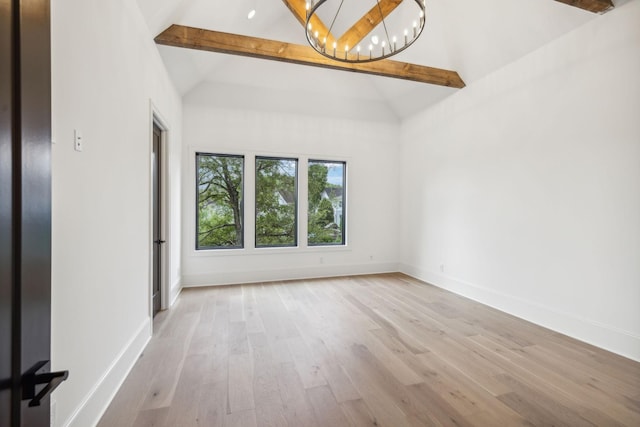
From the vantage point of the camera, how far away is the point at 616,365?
239 cm

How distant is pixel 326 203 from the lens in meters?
5.44

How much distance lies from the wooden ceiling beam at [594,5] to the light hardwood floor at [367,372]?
3.06 metres

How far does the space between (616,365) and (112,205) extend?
4102mm

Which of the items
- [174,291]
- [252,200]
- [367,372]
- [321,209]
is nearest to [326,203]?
[321,209]

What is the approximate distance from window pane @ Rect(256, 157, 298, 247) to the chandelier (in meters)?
2.04

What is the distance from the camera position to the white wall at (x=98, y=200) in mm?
1433

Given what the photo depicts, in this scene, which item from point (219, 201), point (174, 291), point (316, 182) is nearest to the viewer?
point (174, 291)

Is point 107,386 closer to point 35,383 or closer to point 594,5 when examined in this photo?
point 35,383

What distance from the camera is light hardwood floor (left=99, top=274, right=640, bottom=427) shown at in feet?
5.94

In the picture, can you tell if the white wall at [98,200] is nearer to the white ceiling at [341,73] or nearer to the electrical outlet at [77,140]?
the electrical outlet at [77,140]

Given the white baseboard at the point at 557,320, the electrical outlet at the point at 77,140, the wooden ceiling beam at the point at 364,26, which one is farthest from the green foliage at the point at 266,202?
the electrical outlet at the point at 77,140

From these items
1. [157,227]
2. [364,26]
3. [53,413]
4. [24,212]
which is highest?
[364,26]

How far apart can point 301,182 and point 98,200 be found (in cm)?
354

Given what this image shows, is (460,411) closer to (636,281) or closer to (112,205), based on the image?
(636,281)
